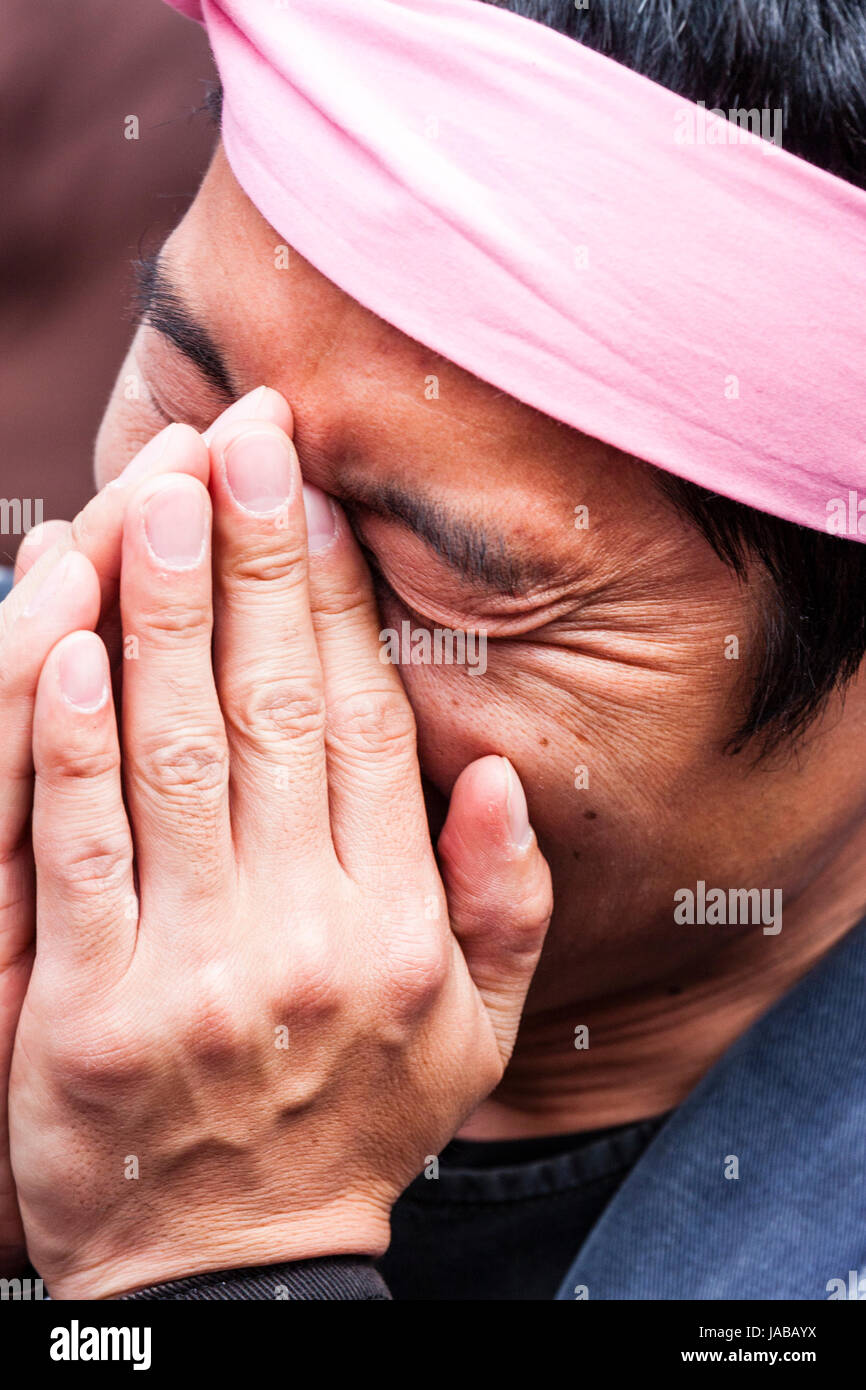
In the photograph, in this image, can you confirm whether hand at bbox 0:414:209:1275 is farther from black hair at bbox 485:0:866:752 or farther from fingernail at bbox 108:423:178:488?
black hair at bbox 485:0:866:752

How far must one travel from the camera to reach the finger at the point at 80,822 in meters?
1.23

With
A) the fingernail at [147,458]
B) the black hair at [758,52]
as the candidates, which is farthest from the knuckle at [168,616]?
the black hair at [758,52]

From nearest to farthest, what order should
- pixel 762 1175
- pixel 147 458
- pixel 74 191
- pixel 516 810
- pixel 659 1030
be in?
1. pixel 147 458
2. pixel 516 810
3. pixel 762 1175
4. pixel 659 1030
5. pixel 74 191

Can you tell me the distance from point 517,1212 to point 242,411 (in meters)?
1.11

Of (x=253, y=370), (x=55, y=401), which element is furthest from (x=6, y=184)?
(x=253, y=370)

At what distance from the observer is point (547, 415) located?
1202 mm

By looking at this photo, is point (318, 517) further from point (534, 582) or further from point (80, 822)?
point (80, 822)

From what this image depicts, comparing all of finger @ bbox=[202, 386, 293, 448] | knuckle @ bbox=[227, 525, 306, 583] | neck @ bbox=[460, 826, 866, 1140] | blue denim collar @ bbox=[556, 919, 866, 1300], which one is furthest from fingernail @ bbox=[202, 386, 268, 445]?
blue denim collar @ bbox=[556, 919, 866, 1300]

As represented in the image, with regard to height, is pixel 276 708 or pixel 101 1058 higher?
pixel 276 708

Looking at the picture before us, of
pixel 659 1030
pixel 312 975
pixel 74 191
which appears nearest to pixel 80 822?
pixel 312 975

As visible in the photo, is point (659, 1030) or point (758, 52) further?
point (659, 1030)

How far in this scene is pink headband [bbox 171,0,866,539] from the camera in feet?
3.70

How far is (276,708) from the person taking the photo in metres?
1.31

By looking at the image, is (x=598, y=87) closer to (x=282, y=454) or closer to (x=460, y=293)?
(x=460, y=293)
